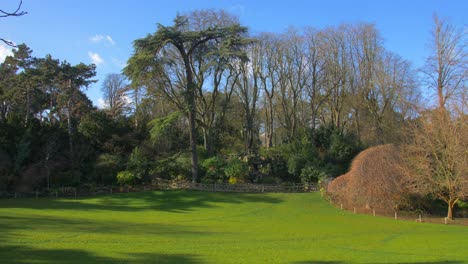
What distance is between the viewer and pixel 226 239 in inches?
636

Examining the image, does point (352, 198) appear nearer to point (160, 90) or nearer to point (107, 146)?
point (160, 90)

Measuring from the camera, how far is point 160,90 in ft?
141

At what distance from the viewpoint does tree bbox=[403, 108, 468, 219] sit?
2895 cm

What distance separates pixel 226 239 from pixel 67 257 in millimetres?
7088

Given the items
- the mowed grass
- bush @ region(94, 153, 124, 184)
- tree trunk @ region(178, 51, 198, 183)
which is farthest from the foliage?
the mowed grass

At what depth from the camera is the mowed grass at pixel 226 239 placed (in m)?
11.6

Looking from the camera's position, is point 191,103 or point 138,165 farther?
point 191,103

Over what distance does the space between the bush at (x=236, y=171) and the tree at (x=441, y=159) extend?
15916 mm

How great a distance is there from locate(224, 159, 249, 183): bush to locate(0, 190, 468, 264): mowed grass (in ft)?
32.2

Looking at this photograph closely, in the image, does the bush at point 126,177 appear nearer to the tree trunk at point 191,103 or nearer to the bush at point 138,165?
the bush at point 138,165

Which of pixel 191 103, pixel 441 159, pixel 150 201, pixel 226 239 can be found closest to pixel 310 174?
pixel 441 159

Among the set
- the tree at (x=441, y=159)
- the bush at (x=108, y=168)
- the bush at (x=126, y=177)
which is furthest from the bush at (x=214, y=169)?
the tree at (x=441, y=159)

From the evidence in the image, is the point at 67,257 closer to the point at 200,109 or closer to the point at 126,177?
the point at 126,177

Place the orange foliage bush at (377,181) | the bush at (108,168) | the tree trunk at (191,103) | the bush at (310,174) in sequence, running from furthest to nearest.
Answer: the bush at (310,174) → the bush at (108,168) → the tree trunk at (191,103) → the orange foliage bush at (377,181)
